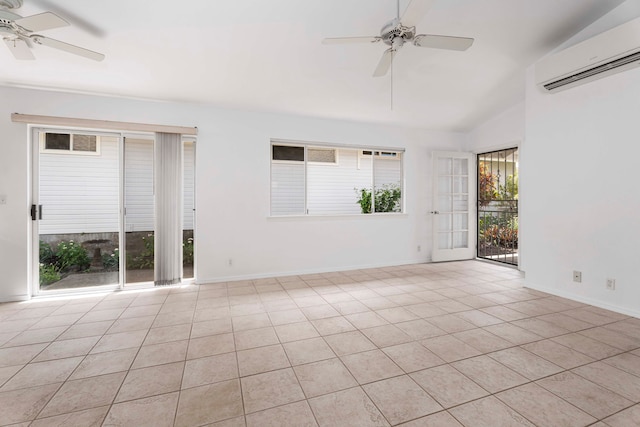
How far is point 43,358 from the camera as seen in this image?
2242 mm

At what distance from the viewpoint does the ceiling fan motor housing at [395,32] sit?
224 centimetres

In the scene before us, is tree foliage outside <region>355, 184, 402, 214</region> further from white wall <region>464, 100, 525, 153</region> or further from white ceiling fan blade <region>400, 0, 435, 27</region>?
white ceiling fan blade <region>400, 0, 435, 27</region>

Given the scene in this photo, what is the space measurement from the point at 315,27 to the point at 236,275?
3344mm

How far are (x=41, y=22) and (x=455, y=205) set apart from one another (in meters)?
6.04

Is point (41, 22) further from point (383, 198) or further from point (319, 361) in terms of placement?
point (383, 198)

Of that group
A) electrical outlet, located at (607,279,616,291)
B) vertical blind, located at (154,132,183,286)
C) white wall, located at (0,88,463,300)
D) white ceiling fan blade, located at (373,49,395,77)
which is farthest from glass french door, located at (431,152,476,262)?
vertical blind, located at (154,132,183,286)

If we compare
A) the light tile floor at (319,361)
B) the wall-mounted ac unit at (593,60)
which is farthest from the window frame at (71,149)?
the wall-mounted ac unit at (593,60)

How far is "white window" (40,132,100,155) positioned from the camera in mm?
Result: 3674

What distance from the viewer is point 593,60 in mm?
2930

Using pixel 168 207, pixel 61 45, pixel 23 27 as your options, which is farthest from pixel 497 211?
pixel 23 27

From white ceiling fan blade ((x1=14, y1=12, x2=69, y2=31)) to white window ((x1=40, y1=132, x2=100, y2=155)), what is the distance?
191cm

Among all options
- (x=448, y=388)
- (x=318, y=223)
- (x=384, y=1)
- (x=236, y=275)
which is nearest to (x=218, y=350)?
(x=448, y=388)

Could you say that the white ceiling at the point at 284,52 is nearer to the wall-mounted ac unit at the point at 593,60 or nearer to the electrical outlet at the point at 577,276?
the wall-mounted ac unit at the point at 593,60

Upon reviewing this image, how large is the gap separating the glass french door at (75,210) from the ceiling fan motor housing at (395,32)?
3594 millimetres
